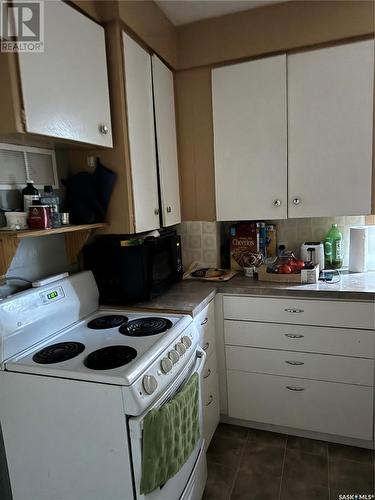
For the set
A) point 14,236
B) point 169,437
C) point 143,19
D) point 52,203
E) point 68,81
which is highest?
point 143,19

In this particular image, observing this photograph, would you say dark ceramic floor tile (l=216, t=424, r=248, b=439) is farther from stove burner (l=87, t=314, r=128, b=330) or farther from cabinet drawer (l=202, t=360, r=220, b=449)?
stove burner (l=87, t=314, r=128, b=330)

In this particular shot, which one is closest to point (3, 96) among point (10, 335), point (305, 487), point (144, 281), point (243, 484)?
point (10, 335)

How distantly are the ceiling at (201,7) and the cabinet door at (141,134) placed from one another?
302 mm

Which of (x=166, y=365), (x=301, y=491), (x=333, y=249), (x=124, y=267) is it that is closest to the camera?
(x=166, y=365)

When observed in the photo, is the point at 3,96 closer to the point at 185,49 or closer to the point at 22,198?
the point at 22,198

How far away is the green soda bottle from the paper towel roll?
8 cm

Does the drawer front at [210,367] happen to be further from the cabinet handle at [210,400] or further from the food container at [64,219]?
the food container at [64,219]

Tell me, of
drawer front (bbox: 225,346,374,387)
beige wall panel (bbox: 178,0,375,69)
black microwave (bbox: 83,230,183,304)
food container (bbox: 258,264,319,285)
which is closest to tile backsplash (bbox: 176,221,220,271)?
food container (bbox: 258,264,319,285)

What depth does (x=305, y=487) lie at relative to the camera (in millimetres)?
1597

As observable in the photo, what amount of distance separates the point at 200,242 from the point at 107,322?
928mm

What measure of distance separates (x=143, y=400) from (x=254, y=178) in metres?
1.42

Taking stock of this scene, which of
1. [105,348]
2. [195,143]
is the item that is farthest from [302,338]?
[195,143]

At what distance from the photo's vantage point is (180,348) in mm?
1347

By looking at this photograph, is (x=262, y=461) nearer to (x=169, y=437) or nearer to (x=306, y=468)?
(x=306, y=468)
